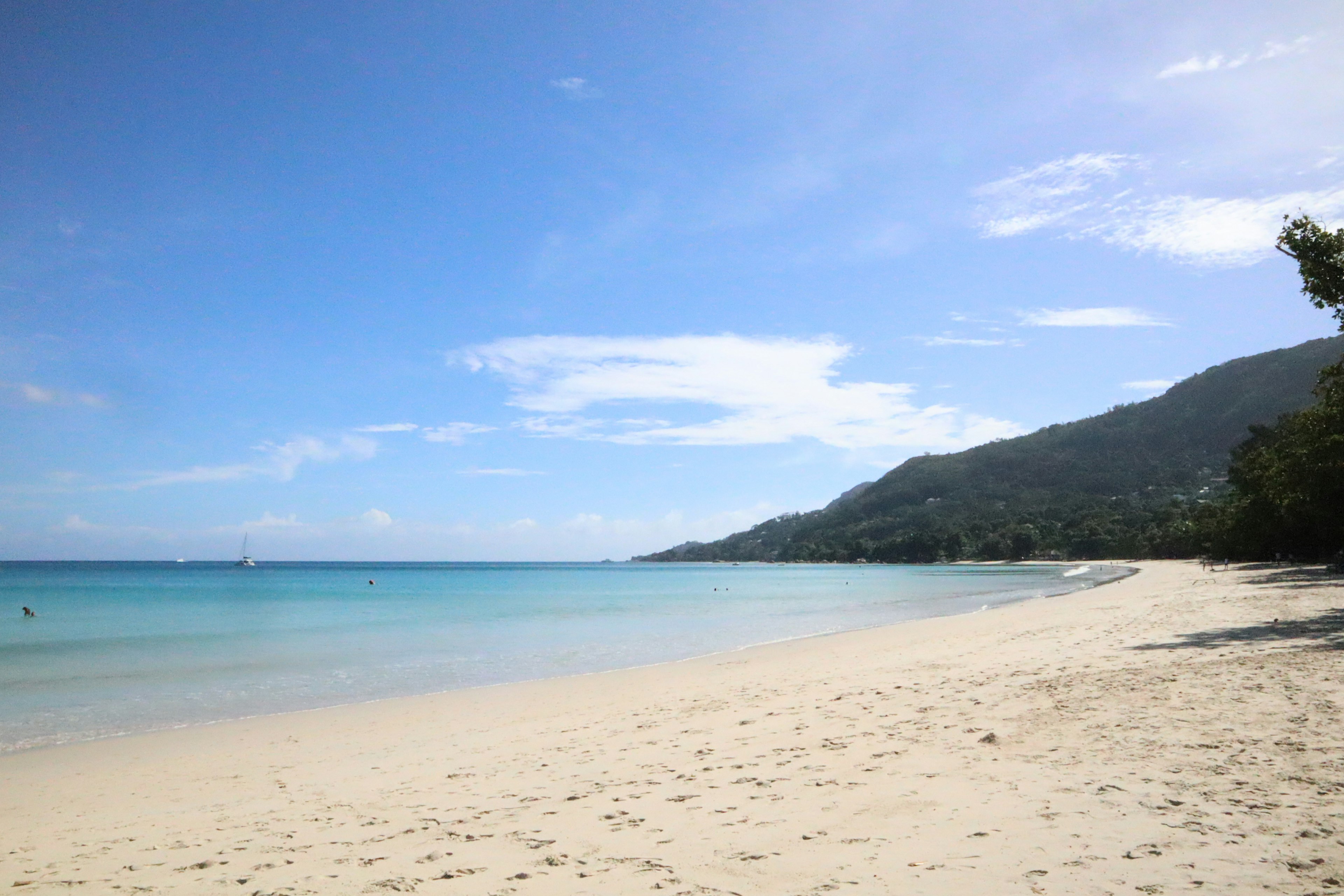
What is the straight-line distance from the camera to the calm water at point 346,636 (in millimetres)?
14562

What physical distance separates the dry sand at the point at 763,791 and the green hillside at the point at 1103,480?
9213 centimetres

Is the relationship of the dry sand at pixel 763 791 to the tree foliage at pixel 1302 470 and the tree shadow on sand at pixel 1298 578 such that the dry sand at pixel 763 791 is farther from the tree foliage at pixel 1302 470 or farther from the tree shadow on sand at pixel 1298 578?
the tree shadow on sand at pixel 1298 578

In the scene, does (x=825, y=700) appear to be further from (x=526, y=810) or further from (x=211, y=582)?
(x=211, y=582)

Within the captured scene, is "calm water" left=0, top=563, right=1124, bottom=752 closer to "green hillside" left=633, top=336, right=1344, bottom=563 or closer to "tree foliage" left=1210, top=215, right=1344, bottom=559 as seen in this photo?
"tree foliage" left=1210, top=215, right=1344, bottom=559

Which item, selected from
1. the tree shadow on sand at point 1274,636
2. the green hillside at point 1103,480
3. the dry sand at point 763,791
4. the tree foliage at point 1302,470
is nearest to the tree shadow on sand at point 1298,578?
the tree foliage at point 1302,470

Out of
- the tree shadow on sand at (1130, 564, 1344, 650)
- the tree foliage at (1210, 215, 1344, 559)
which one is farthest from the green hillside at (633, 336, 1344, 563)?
→ the tree shadow on sand at (1130, 564, 1344, 650)

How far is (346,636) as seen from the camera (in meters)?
27.5

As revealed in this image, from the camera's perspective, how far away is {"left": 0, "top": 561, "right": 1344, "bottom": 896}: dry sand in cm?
441

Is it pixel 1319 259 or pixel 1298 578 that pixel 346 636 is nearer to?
pixel 1319 259

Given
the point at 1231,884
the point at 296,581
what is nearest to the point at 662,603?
the point at 1231,884

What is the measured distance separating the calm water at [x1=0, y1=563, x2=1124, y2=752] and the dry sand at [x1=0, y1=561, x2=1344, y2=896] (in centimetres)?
341

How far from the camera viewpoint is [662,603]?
4709cm

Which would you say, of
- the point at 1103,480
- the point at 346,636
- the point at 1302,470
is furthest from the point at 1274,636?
the point at 1103,480

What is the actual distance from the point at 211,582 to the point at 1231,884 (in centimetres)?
10720
